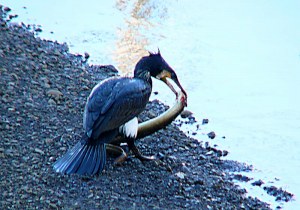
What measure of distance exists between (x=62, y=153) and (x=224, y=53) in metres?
4.32

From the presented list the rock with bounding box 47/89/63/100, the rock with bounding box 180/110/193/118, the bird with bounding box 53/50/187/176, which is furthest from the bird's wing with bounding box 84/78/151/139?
the rock with bounding box 180/110/193/118

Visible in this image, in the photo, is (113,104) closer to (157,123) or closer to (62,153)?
(62,153)

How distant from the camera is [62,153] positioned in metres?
6.07

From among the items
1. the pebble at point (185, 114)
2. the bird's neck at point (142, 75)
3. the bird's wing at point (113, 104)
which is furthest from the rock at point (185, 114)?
the bird's wing at point (113, 104)

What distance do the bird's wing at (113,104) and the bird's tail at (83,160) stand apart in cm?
10

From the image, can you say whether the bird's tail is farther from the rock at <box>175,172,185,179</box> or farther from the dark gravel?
the rock at <box>175,172,185,179</box>

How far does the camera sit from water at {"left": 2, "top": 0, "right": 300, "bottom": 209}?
24.7ft

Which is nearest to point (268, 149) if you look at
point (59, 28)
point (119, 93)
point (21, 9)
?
point (119, 93)

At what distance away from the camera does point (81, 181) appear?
18.5 feet

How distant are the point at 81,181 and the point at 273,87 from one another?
3969 millimetres

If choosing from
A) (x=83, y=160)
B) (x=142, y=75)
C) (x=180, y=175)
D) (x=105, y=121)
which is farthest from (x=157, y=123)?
(x=83, y=160)

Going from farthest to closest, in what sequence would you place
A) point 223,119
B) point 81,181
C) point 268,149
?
point 223,119 < point 268,149 < point 81,181

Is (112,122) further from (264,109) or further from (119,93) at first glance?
(264,109)

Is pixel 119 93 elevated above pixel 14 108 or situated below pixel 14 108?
above
